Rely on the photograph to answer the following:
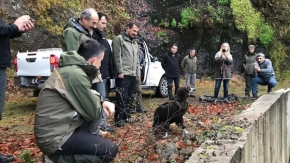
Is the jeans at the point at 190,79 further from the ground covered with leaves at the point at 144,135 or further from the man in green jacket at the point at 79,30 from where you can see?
the man in green jacket at the point at 79,30

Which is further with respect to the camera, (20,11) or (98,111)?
(20,11)

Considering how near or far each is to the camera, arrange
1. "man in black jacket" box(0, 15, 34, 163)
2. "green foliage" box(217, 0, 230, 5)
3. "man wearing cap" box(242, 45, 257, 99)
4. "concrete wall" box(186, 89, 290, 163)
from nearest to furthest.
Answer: "concrete wall" box(186, 89, 290, 163)
"man in black jacket" box(0, 15, 34, 163)
"man wearing cap" box(242, 45, 257, 99)
"green foliage" box(217, 0, 230, 5)

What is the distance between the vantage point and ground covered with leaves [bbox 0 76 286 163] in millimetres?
5020

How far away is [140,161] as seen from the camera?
4.60m

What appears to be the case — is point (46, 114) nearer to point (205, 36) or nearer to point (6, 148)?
point (6, 148)

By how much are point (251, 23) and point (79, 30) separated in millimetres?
17667

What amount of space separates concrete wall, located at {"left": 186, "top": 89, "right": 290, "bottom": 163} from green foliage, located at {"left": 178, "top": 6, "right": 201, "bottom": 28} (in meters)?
11.4

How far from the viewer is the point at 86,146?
12.3 ft

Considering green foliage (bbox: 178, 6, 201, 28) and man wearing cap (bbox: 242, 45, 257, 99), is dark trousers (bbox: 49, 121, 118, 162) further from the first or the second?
green foliage (bbox: 178, 6, 201, 28)

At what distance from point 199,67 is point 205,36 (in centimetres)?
170

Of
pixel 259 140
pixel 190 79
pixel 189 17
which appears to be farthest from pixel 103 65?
pixel 189 17

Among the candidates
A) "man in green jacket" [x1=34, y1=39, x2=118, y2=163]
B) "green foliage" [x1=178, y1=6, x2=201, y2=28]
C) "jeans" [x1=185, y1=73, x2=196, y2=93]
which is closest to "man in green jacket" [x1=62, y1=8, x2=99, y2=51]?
"man in green jacket" [x1=34, y1=39, x2=118, y2=163]

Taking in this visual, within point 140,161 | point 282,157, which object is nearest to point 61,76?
point 140,161

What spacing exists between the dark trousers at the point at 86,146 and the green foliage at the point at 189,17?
703 inches
